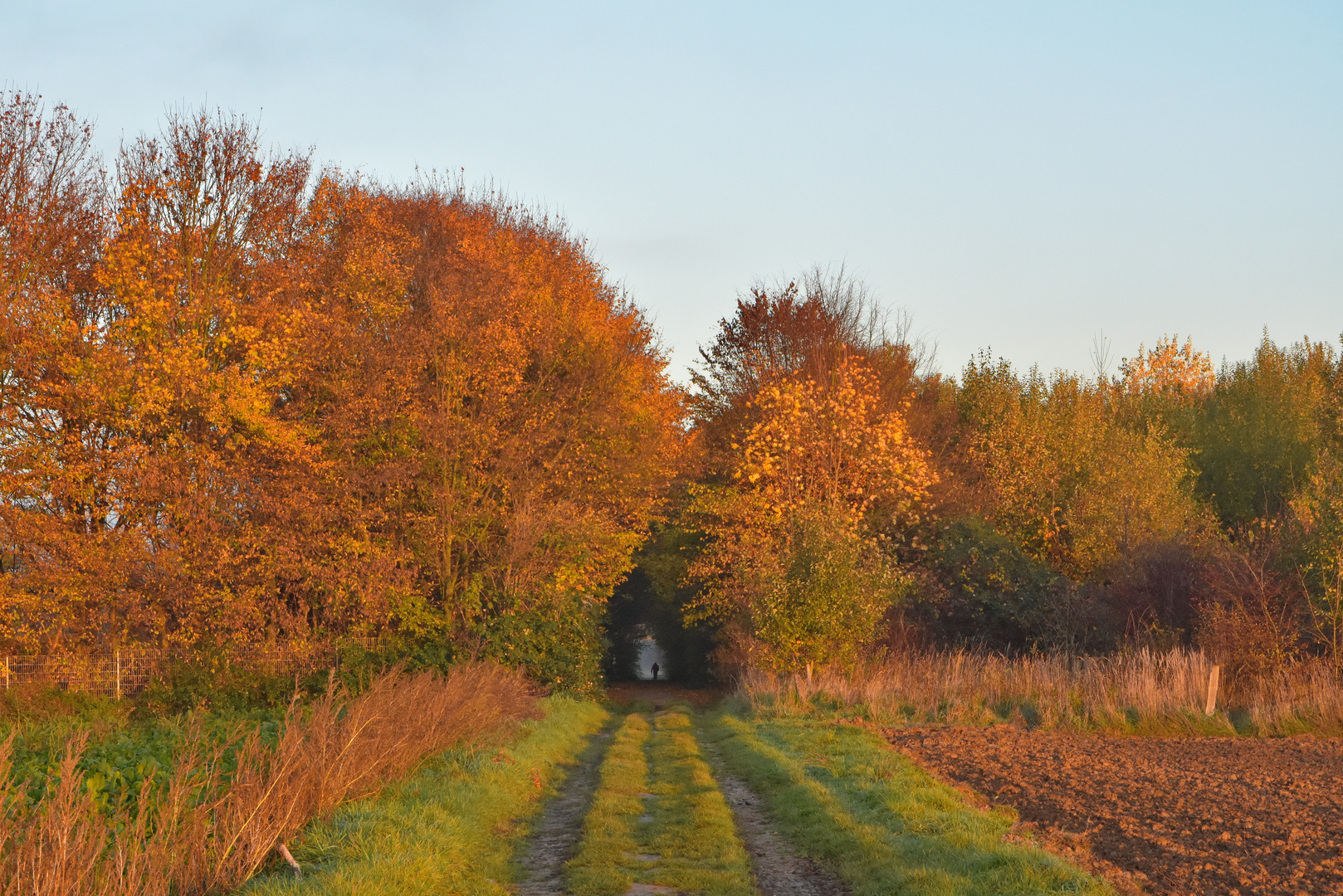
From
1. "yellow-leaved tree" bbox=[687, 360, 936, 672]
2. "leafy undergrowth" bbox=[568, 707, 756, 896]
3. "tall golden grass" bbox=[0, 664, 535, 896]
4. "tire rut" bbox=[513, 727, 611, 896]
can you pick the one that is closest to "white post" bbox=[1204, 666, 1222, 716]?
"yellow-leaved tree" bbox=[687, 360, 936, 672]

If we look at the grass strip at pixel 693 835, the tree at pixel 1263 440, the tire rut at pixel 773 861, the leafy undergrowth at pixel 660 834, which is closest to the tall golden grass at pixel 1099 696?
the leafy undergrowth at pixel 660 834

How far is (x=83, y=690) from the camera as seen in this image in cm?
2248

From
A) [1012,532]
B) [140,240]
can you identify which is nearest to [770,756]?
[140,240]

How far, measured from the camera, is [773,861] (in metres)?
10.3

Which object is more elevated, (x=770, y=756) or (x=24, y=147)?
(x=24, y=147)

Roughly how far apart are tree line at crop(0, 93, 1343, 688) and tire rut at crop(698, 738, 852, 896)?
1296 centimetres

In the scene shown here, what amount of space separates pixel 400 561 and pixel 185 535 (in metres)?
5.64

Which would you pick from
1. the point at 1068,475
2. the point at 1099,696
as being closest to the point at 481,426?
the point at 1099,696

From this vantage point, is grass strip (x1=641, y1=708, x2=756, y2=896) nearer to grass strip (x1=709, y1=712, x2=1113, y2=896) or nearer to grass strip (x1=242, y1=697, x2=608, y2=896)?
grass strip (x1=709, y1=712, x2=1113, y2=896)

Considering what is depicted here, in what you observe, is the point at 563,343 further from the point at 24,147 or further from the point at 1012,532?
the point at 1012,532

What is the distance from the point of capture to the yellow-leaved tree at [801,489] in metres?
30.2

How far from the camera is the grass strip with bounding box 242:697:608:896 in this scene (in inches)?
322

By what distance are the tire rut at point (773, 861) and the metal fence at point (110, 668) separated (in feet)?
47.5

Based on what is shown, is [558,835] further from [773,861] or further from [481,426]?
[481,426]
